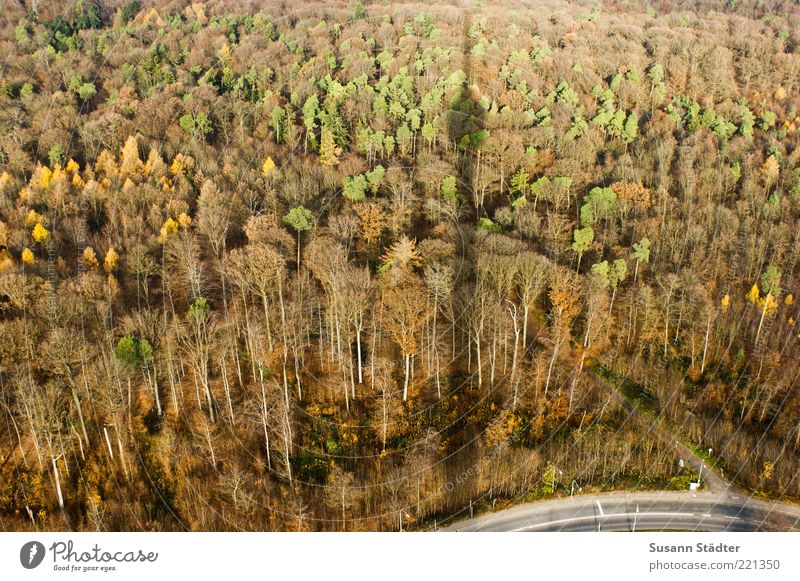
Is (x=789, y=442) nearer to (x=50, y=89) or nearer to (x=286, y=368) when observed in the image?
(x=286, y=368)

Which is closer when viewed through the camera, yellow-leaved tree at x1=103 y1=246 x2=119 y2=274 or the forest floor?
the forest floor

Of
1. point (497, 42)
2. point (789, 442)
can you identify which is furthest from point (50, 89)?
point (789, 442)

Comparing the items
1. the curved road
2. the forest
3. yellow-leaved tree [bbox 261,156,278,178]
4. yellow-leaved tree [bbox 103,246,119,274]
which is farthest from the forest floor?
yellow-leaved tree [bbox 103,246,119,274]

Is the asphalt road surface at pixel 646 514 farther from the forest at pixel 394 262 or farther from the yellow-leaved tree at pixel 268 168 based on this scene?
the yellow-leaved tree at pixel 268 168

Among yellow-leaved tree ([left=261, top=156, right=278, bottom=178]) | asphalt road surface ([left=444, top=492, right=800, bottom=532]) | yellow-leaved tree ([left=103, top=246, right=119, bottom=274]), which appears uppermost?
yellow-leaved tree ([left=261, top=156, right=278, bottom=178])
